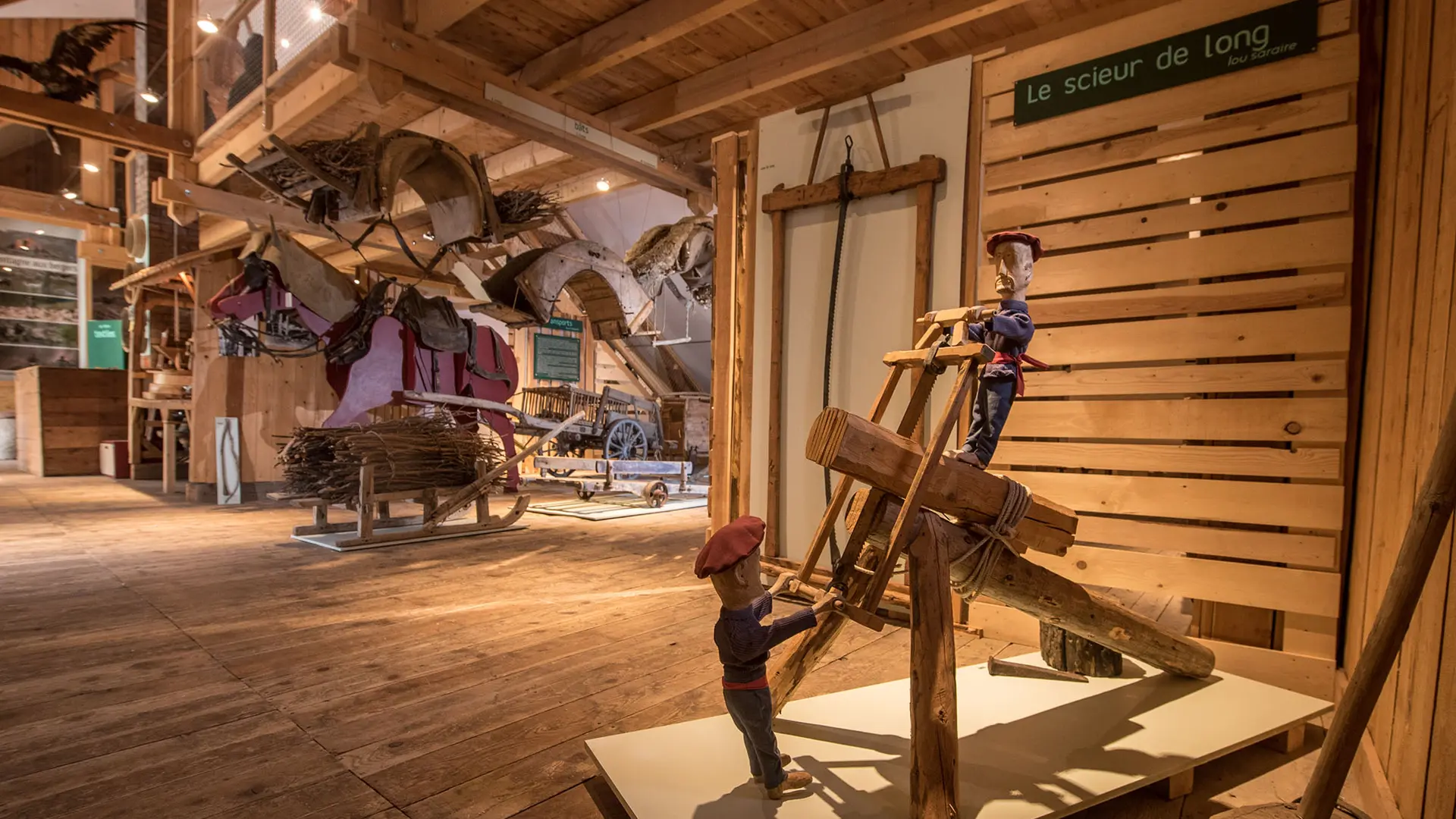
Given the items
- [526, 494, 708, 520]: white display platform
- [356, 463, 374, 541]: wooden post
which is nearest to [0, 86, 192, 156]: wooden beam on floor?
[356, 463, 374, 541]: wooden post

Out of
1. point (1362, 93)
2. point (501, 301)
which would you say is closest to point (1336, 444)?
point (1362, 93)

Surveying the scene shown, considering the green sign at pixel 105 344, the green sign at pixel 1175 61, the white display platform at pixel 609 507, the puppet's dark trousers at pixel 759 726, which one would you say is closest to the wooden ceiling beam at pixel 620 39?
the green sign at pixel 1175 61

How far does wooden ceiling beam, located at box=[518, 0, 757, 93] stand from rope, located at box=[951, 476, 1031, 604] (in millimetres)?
3400

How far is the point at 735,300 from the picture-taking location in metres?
4.43

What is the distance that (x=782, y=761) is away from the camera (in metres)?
1.78

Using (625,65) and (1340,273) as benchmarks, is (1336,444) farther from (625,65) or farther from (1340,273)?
(625,65)

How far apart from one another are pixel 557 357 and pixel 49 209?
771 cm

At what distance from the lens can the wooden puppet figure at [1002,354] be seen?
2.22 meters

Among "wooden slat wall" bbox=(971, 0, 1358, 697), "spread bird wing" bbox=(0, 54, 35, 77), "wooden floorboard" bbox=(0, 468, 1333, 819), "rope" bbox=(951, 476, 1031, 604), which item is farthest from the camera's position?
"spread bird wing" bbox=(0, 54, 35, 77)

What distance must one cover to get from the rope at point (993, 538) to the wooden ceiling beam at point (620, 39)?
3400 mm

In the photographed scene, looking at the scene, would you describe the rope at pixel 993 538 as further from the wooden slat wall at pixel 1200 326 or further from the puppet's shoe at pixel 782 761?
the wooden slat wall at pixel 1200 326

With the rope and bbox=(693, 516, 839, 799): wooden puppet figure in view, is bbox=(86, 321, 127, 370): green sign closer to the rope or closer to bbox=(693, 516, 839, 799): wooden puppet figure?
bbox=(693, 516, 839, 799): wooden puppet figure

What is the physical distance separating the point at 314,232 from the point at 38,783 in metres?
7.21

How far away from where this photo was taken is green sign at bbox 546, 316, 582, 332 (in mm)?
12238
